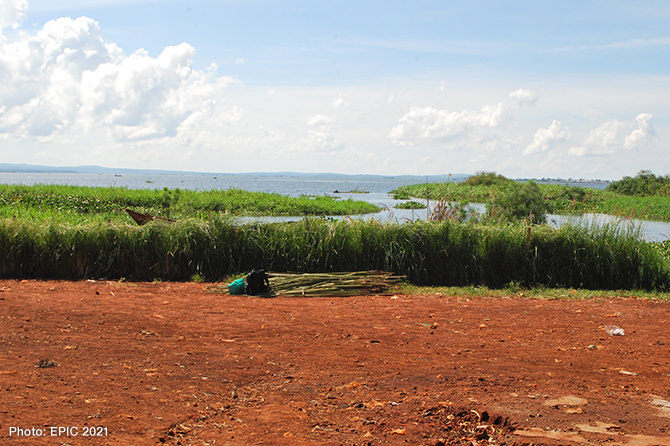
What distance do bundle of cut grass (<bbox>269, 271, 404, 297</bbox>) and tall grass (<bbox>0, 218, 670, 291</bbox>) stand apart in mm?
1034

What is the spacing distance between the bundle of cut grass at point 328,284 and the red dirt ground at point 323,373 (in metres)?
0.96

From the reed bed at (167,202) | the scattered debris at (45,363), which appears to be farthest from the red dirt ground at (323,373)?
the reed bed at (167,202)

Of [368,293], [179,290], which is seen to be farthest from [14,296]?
[368,293]

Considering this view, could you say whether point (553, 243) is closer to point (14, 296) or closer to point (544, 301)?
point (544, 301)

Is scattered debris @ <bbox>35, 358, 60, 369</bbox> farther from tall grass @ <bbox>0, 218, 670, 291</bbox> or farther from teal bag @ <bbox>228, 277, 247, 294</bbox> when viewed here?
tall grass @ <bbox>0, 218, 670, 291</bbox>

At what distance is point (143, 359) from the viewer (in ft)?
17.3

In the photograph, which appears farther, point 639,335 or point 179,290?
point 179,290

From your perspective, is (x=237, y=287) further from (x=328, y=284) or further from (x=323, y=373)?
(x=323, y=373)

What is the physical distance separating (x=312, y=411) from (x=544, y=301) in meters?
6.07

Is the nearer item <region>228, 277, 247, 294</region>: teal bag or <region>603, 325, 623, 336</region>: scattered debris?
<region>603, 325, 623, 336</region>: scattered debris

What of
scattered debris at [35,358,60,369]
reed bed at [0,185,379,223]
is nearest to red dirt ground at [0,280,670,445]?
scattered debris at [35,358,60,369]

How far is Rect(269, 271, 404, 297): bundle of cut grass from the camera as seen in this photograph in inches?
364

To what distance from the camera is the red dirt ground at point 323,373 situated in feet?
12.4

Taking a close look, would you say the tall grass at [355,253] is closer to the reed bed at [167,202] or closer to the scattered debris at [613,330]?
the scattered debris at [613,330]
